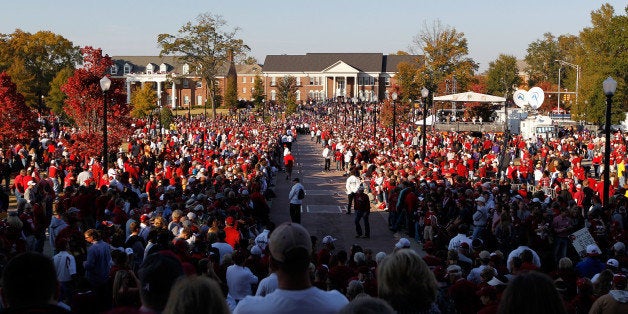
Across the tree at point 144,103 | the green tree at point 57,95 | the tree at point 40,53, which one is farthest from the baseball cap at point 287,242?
the tree at point 40,53

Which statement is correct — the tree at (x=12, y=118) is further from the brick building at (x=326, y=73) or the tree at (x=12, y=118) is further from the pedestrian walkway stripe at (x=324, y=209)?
the brick building at (x=326, y=73)

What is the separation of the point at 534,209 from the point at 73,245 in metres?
9.27

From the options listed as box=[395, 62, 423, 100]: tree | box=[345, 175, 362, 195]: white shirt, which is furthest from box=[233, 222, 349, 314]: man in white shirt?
box=[395, 62, 423, 100]: tree

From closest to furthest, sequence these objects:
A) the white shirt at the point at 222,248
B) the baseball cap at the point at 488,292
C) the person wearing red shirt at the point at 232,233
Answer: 1. the baseball cap at the point at 488,292
2. the white shirt at the point at 222,248
3. the person wearing red shirt at the point at 232,233

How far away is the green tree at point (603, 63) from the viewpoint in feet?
185

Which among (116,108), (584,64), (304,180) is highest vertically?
(584,64)

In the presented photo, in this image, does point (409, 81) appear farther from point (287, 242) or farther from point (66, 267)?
point (287, 242)

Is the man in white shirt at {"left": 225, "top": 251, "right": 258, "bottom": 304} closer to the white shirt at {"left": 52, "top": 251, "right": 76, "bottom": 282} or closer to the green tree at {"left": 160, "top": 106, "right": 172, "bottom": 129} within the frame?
the white shirt at {"left": 52, "top": 251, "right": 76, "bottom": 282}

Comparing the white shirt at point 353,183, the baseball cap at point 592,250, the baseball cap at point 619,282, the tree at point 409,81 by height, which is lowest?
the white shirt at point 353,183

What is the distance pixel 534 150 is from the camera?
37.6 m

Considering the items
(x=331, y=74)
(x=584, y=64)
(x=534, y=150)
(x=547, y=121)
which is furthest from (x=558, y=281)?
(x=331, y=74)

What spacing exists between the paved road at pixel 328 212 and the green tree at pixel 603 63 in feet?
92.8

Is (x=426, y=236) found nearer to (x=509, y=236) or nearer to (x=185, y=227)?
(x=509, y=236)

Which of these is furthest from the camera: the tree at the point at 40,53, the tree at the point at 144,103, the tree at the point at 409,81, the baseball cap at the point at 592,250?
the tree at the point at 40,53
